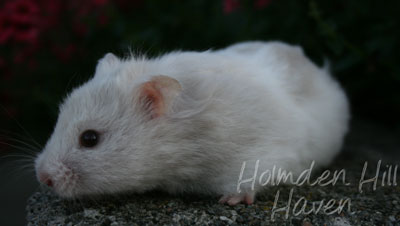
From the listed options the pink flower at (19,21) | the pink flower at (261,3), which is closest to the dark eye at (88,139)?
the pink flower at (19,21)

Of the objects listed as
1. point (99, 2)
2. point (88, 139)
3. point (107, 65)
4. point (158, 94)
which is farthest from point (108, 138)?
point (99, 2)

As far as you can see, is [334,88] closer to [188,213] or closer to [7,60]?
[188,213]

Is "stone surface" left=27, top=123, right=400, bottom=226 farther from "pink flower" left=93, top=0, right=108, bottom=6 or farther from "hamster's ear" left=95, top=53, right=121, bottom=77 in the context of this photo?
"pink flower" left=93, top=0, right=108, bottom=6

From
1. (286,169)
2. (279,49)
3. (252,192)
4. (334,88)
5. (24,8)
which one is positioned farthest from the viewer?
(24,8)

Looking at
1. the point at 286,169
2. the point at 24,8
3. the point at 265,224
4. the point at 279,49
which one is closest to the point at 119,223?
the point at 265,224

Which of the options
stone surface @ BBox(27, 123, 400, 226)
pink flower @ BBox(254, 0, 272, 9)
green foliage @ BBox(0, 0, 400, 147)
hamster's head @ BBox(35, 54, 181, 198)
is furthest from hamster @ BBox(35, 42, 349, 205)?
green foliage @ BBox(0, 0, 400, 147)

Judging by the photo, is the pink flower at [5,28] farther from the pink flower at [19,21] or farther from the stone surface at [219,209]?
the stone surface at [219,209]
